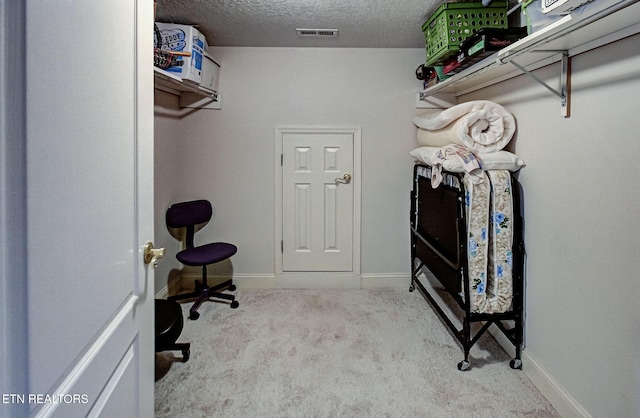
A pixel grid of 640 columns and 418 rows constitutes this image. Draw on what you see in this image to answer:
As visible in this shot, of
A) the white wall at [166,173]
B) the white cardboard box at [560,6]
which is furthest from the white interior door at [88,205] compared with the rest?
the white wall at [166,173]

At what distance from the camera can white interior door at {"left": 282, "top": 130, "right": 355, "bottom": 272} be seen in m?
3.35

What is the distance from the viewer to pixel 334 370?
83.7 inches

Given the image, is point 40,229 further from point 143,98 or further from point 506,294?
point 506,294

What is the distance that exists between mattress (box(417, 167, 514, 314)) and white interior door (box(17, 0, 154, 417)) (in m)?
1.71

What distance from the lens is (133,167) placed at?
0.96m

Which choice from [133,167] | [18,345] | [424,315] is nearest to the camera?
[18,345]

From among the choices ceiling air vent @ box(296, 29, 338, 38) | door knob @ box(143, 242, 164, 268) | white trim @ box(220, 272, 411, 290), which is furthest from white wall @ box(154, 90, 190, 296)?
door knob @ box(143, 242, 164, 268)

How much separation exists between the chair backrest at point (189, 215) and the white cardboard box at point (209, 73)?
1.01 meters

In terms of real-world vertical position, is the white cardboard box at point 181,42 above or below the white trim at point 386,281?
above

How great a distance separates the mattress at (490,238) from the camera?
207cm

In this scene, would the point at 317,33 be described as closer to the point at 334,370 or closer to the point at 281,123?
the point at 281,123

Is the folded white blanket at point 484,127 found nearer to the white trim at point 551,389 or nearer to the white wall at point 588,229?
the white wall at point 588,229

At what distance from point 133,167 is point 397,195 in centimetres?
275

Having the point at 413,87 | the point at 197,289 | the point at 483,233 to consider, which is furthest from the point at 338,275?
the point at 413,87
